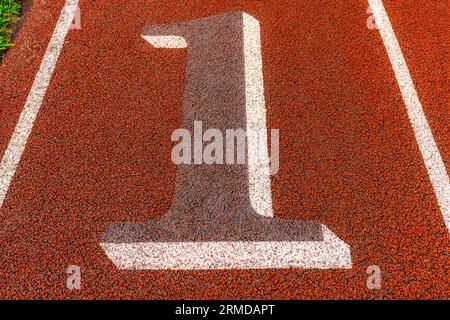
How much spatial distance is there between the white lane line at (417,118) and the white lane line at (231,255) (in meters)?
0.93

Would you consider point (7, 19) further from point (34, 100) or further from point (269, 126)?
point (269, 126)

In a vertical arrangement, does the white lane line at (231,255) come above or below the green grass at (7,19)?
below

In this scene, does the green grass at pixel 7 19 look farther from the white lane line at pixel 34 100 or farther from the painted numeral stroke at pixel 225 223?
the painted numeral stroke at pixel 225 223

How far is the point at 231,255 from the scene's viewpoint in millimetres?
3082

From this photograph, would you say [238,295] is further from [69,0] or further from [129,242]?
[69,0]

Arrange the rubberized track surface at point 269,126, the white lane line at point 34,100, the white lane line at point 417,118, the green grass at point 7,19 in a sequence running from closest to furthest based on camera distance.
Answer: the rubberized track surface at point 269,126 → the white lane line at point 417,118 → the white lane line at point 34,100 → the green grass at point 7,19

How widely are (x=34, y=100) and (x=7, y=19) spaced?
5.07 feet

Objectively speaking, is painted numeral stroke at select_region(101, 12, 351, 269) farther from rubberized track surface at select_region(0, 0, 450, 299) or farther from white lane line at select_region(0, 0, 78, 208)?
white lane line at select_region(0, 0, 78, 208)

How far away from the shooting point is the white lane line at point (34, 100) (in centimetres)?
357

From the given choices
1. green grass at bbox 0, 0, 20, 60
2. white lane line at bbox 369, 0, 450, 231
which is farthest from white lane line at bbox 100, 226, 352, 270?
green grass at bbox 0, 0, 20, 60

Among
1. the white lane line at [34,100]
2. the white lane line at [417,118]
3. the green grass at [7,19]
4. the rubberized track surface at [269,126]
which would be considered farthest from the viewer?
the green grass at [7,19]

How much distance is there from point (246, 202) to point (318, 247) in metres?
0.64

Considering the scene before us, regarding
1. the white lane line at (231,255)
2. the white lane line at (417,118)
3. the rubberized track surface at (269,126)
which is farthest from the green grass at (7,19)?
the white lane line at (417,118)

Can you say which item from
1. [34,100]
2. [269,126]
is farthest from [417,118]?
[34,100]
